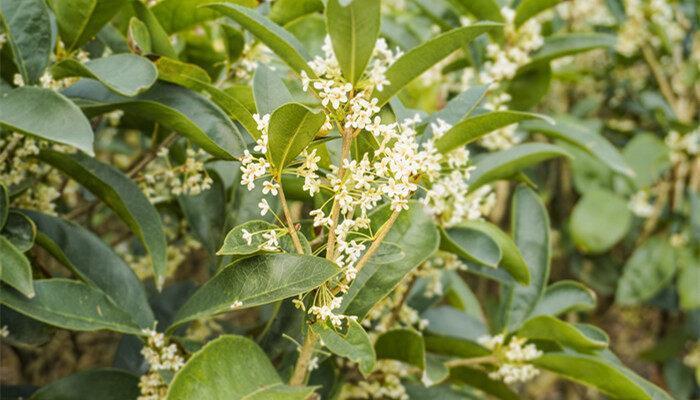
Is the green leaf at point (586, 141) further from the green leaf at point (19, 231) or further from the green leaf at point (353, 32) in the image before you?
the green leaf at point (19, 231)

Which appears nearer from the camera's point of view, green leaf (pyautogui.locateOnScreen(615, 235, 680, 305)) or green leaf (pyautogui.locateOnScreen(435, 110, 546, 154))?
green leaf (pyautogui.locateOnScreen(435, 110, 546, 154))

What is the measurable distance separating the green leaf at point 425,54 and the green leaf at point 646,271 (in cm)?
143

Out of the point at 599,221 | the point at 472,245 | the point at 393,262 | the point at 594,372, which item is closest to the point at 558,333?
the point at 594,372

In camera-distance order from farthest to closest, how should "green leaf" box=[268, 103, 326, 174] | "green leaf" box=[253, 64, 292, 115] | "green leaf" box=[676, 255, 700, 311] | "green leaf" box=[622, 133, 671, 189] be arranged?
"green leaf" box=[622, 133, 671, 189] < "green leaf" box=[676, 255, 700, 311] < "green leaf" box=[253, 64, 292, 115] < "green leaf" box=[268, 103, 326, 174]

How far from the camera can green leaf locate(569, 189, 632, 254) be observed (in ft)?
6.82

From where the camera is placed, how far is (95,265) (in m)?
1.14

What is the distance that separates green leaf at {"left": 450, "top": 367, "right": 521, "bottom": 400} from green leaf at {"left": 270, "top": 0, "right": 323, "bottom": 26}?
66 cm

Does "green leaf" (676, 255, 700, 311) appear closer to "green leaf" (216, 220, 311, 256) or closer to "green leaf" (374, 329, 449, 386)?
"green leaf" (374, 329, 449, 386)

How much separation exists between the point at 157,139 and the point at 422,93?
64 centimetres

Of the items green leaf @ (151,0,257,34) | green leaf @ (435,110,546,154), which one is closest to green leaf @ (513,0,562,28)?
green leaf @ (435,110,546,154)

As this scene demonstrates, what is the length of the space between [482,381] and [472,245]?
0.34m

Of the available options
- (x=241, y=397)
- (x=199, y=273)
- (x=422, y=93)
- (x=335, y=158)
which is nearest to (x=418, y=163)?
(x=335, y=158)

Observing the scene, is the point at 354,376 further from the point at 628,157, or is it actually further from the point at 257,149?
the point at 628,157

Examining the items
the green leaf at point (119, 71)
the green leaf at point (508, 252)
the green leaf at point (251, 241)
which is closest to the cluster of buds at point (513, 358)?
the green leaf at point (508, 252)
